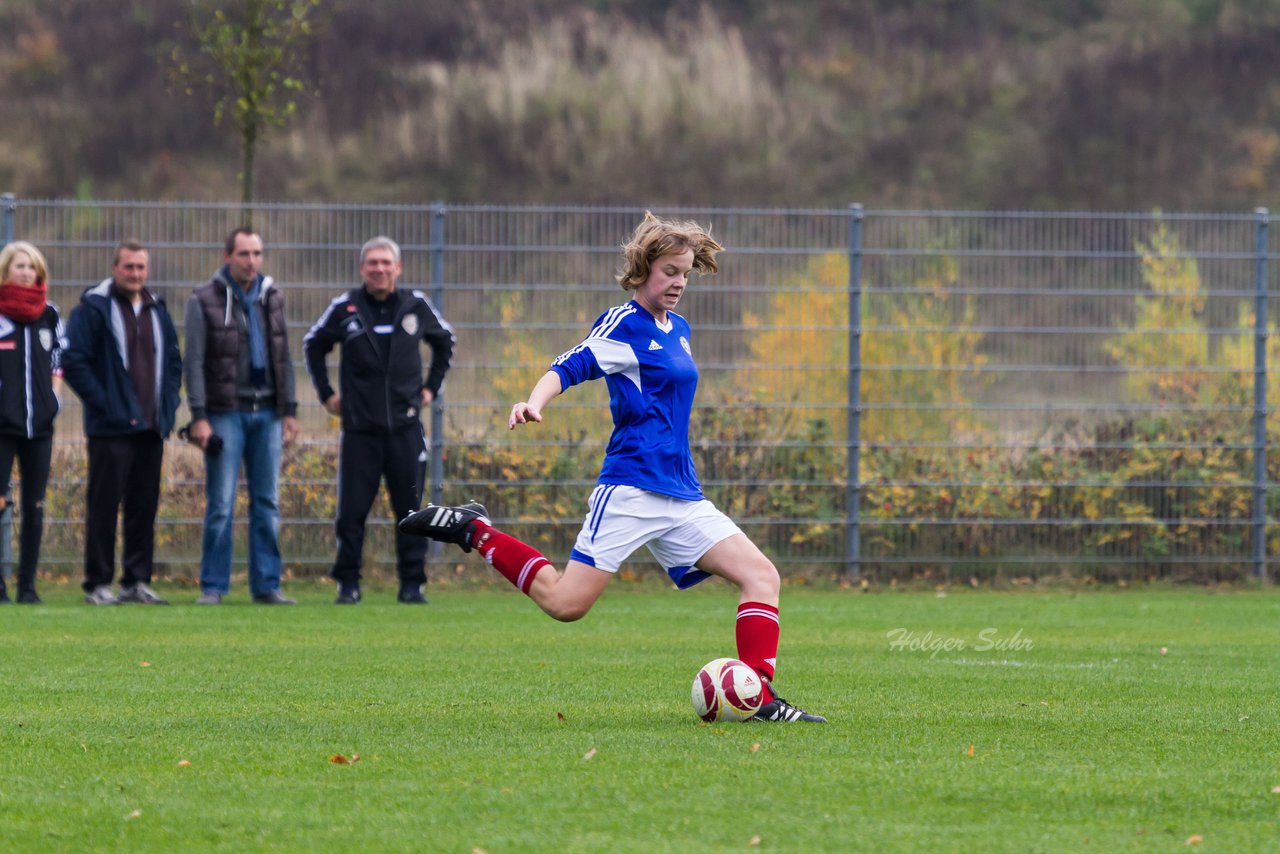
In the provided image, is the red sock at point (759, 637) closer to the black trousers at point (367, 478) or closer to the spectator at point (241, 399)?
the black trousers at point (367, 478)

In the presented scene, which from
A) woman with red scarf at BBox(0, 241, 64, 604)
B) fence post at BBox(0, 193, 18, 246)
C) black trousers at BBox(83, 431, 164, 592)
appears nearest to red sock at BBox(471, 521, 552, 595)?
black trousers at BBox(83, 431, 164, 592)

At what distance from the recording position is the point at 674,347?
705cm

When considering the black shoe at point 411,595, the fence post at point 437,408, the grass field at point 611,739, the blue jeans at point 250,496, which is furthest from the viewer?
the fence post at point 437,408

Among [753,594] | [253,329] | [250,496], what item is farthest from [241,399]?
[753,594]

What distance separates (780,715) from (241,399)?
6.13 metres

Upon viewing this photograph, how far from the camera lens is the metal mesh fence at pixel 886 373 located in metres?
14.0

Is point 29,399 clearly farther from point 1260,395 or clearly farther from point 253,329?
point 1260,395

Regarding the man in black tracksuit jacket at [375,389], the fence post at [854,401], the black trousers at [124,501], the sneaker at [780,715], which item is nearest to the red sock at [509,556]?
the sneaker at [780,715]

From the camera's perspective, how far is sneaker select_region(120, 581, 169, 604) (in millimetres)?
12109

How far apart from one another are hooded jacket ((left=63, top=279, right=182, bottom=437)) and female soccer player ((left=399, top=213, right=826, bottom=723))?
5.36m

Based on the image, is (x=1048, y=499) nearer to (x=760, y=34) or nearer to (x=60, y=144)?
(x=60, y=144)

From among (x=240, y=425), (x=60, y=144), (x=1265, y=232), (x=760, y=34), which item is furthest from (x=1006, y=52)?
(x=240, y=425)

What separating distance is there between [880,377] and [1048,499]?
1.51m

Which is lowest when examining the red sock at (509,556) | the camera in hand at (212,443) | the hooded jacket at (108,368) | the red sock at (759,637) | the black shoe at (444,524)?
the red sock at (759,637)
